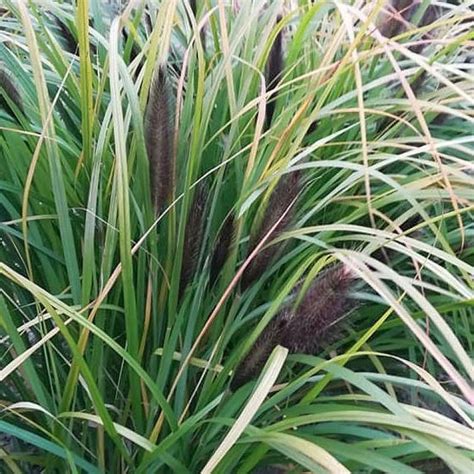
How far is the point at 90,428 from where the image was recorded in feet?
2.94

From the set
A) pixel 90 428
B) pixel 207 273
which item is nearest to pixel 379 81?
pixel 207 273

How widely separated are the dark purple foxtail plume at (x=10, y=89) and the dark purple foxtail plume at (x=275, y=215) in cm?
36

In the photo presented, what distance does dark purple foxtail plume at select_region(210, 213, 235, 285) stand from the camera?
820 millimetres

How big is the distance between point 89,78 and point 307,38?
1.35 ft

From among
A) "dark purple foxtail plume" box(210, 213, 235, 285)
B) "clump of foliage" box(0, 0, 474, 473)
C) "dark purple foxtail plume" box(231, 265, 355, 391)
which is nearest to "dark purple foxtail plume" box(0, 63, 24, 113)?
"clump of foliage" box(0, 0, 474, 473)

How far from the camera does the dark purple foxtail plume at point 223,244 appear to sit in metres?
0.82

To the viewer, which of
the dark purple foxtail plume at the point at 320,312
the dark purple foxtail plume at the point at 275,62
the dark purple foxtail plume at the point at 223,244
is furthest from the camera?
the dark purple foxtail plume at the point at 275,62

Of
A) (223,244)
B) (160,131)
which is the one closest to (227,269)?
(223,244)

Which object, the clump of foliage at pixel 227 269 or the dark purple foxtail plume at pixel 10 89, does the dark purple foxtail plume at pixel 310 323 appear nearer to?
the clump of foliage at pixel 227 269

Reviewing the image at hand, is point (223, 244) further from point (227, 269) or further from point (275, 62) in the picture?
point (275, 62)

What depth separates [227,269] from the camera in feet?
2.93

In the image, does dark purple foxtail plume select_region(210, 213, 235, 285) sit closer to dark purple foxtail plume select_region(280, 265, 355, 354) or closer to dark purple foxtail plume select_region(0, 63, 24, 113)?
dark purple foxtail plume select_region(280, 265, 355, 354)

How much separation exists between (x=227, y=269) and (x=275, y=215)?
14cm

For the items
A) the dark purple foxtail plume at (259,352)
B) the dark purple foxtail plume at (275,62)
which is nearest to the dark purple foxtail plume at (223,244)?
the dark purple foxtail plume at (259,352)
